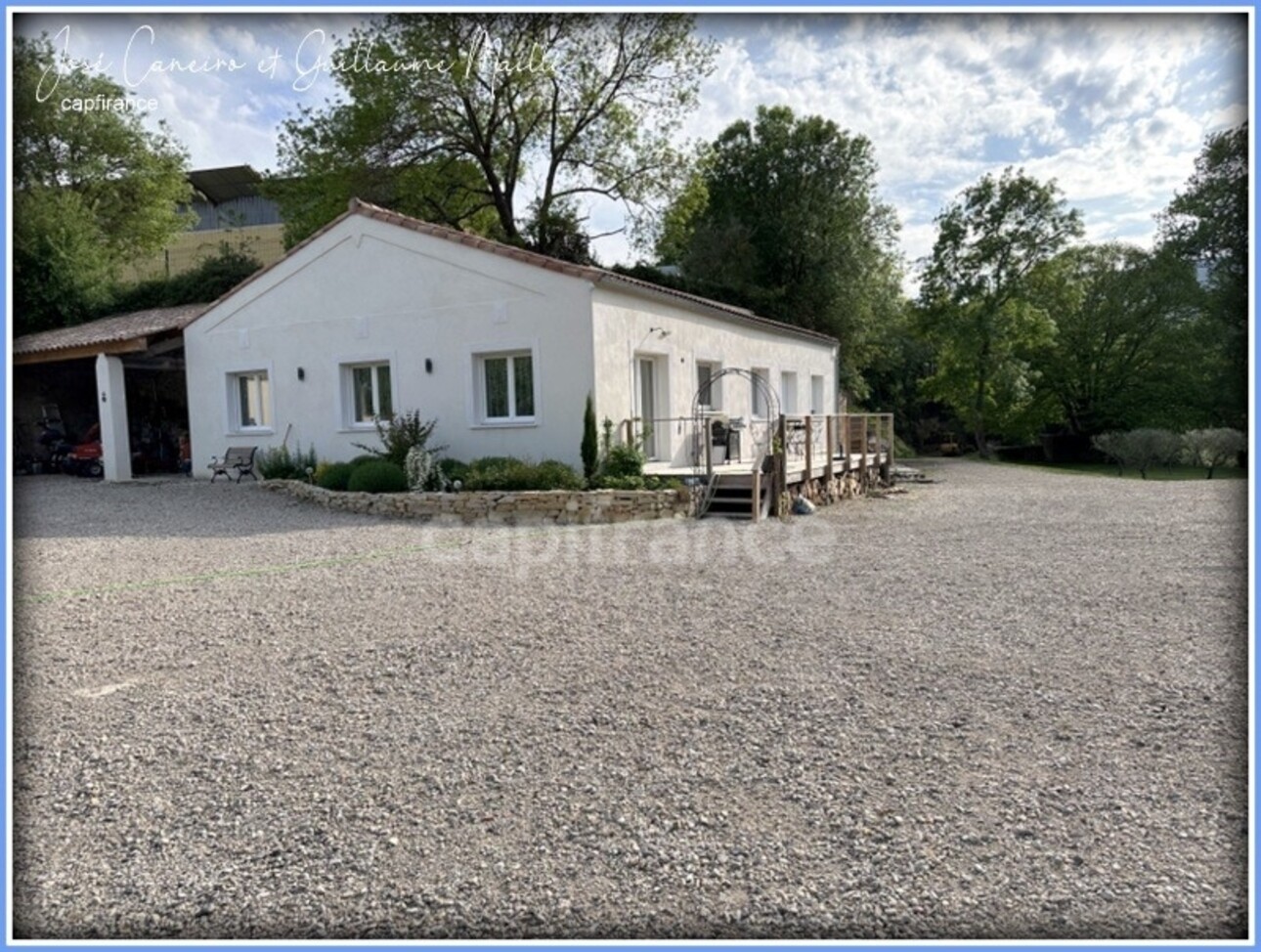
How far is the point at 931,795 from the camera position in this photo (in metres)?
2.86

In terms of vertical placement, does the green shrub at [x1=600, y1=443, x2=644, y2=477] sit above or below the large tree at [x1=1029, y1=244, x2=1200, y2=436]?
below

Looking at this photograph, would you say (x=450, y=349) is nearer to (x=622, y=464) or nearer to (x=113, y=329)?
(x=622, y=464)

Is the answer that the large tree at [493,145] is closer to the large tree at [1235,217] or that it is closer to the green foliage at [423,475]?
the green foliage at [423,475]

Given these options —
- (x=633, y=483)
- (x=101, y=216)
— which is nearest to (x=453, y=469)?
(x=633, y=483)

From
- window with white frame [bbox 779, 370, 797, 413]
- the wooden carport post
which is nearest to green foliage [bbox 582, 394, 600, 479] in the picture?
the wooden carport post

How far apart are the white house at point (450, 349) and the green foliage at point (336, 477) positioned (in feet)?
5.34

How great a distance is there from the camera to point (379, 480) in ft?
39.8

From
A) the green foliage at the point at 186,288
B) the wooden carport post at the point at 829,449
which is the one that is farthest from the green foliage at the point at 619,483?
the green foliage at the point at 186,288

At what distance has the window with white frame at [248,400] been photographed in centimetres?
1669

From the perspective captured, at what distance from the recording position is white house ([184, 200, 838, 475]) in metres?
12.6

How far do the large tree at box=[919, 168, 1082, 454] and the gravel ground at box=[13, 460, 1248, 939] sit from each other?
24332mm

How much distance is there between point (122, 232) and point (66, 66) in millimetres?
28819

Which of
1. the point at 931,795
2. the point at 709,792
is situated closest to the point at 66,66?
the point at 709,792

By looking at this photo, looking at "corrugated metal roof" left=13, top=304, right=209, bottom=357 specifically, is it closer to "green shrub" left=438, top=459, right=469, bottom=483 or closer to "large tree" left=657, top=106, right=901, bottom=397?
"green shrub" left=438, top=459, right=469, bottom=483
